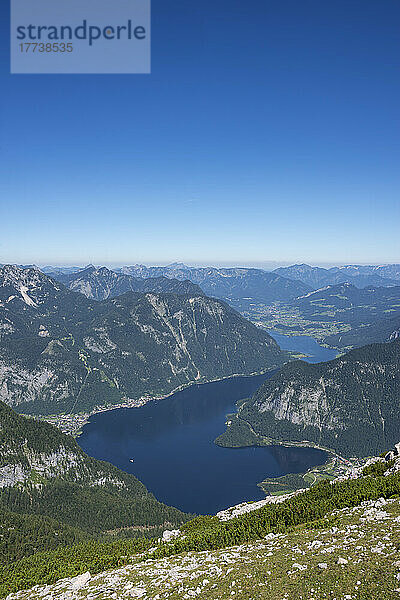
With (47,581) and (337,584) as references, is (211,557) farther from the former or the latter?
(47,581)

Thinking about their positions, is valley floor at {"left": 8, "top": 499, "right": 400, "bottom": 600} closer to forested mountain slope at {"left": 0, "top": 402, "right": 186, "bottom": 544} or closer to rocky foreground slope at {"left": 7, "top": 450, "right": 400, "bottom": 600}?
rocky foreground slope at {"left": 7, "top": 450, "right": 400, "bottom": 600}

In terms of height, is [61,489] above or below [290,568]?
below

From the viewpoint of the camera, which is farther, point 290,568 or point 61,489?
point 61,489

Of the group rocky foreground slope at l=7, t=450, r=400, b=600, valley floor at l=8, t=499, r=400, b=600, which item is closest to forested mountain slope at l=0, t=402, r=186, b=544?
rocky foreground slope at l=7, t=450, r=400, b=600

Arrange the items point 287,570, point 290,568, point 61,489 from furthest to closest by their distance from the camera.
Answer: point 61,489
point 290,568
point 287,570

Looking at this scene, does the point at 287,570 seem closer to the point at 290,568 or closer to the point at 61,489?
the point at 290,568

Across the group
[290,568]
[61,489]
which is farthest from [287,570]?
[61,489]

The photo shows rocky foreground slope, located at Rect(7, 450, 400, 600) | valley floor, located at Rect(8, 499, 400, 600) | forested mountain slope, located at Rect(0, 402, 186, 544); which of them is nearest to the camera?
valley floor, located at Rect(8, 499, 400, 600)

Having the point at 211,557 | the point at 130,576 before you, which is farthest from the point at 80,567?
the point at 211,557
